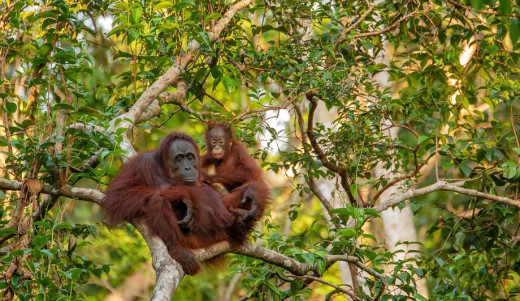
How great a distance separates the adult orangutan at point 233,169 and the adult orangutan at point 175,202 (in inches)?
4.6

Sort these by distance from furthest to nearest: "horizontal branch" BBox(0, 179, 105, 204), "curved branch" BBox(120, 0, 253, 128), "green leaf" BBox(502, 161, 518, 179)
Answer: "green leaf" BBox(502, 161, 518, 179) → "curved branch" BBox(120, 0, 253, 128) → "horizontal branch" BBox(0, 179, 105, 204)

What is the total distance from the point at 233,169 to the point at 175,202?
47.4 inches

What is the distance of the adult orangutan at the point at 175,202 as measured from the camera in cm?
407

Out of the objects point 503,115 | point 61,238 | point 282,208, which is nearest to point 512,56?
Result: point 61,238

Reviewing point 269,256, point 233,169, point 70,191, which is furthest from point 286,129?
point 70,191

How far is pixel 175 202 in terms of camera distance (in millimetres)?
4449

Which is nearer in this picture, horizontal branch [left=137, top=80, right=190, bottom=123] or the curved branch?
the curved branch

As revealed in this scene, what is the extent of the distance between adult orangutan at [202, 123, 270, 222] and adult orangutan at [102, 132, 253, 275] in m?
0.12

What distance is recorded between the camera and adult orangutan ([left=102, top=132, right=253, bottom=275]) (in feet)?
13.4

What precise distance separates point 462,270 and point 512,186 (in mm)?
773

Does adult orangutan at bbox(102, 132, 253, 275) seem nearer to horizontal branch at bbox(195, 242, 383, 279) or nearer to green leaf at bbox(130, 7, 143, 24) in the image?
horizontal branch at bbox(195, 242, 383, 279)

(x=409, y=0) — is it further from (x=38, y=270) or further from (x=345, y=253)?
(x=38, y=270)

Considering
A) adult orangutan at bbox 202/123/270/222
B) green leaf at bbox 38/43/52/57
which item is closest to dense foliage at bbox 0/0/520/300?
green leaf at bbox 38/43/52/57

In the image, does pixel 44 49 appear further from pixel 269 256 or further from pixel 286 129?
pixel 286 129
